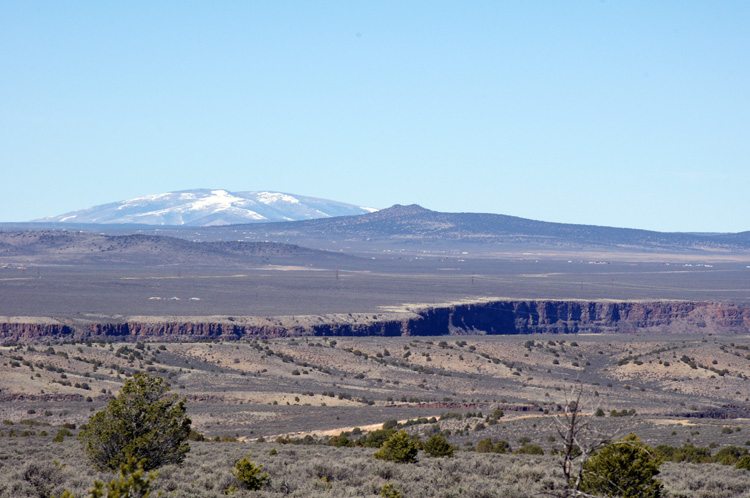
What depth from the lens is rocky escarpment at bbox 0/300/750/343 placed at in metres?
70.5

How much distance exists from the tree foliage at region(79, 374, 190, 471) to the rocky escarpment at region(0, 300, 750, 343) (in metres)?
52.5

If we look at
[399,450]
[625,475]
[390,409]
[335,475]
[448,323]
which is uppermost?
[625,475]

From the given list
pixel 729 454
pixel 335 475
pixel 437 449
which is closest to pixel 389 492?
pixel 335 475

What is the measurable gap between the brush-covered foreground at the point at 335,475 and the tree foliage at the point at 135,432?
39 centimetres

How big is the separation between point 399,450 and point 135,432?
23.1ft

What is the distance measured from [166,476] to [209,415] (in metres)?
20.4

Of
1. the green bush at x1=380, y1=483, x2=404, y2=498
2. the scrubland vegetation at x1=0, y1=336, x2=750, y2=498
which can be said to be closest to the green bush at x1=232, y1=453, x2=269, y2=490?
the scrubland vegetation at x1=0, y1=336, x2=750, y2=498

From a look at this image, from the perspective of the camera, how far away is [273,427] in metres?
35.5

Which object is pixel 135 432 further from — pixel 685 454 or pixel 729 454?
pixel 729 454

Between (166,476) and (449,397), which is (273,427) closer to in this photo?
(449,397)

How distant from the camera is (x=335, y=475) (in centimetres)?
1917

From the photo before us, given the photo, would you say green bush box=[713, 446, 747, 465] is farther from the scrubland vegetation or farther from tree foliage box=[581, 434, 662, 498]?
tree foliage box=[581, 434, 662, 498]

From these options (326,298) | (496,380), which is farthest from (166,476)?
(326,298)

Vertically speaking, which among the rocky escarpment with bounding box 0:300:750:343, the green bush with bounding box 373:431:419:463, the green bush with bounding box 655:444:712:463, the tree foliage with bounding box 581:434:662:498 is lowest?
the rocky escarpment with bounding box 0:300:750:343
